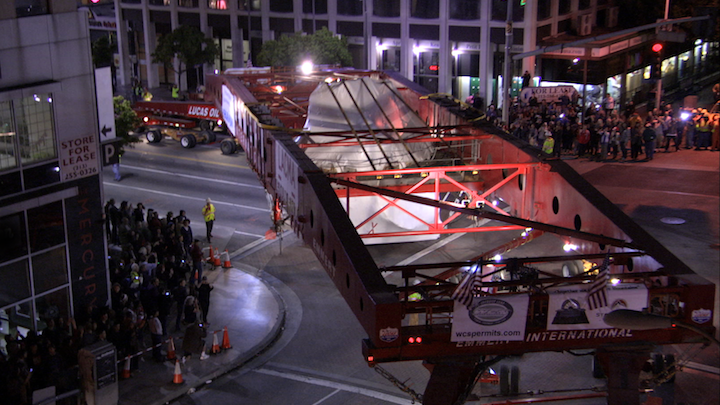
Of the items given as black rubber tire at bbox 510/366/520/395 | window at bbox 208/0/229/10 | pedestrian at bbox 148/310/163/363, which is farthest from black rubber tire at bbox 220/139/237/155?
black rubber tire at bbox 510/366/520/395

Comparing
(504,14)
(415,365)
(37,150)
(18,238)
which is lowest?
(415,365)

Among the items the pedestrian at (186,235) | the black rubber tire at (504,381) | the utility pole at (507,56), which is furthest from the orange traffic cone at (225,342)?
the utility pole at (507,56)

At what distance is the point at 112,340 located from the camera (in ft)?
61.0

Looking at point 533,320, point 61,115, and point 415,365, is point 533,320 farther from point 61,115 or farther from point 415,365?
point 61,115

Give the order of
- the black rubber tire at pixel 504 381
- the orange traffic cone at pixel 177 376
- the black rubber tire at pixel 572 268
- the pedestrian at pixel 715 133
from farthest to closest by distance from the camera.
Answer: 1. the pedestrian at pixel 715 133
2. the black rubber tire at pixel 572 268
3. the orange traffic cone at pixel 177 376
4. the black rubber tire at pixel 504 381

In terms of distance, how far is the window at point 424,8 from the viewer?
51.8 meters

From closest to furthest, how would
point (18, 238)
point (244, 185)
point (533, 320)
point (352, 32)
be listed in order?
1. point (533, 320)
2. point (18, 238)
3. point (244, 185)
4. point (352, 32)

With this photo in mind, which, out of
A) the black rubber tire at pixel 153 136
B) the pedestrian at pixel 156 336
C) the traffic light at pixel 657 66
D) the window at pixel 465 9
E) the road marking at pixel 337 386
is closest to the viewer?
the road marking at pixel 337 386

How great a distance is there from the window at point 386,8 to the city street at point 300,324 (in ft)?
67.3

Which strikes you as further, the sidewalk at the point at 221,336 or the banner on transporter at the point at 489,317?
the sidewalk at the point at 221,336

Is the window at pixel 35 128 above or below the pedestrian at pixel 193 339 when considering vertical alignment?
above

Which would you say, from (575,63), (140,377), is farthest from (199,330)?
(575,63)

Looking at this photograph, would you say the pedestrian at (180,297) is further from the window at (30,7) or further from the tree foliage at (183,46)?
the tree foliage at (183,46)

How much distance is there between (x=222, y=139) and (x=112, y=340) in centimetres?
2650
